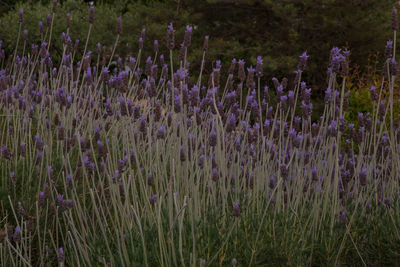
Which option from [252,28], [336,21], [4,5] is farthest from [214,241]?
[4,5]

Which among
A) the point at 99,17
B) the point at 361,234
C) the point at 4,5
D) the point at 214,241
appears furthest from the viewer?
the point at 4,5

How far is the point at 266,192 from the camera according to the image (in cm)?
283

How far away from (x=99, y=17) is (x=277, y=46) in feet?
11.5

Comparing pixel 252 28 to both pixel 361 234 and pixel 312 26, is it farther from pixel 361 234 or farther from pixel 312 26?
pixel 361 234

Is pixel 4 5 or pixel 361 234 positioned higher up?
pixel 4 5

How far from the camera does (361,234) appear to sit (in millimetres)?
2768

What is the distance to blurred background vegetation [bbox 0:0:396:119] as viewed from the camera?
7.31 meters

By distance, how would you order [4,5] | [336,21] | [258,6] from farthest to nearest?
1. [4,5]
2. [258,6]
3. [336,21]

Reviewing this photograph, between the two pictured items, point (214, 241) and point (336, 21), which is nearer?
point (214, 241)

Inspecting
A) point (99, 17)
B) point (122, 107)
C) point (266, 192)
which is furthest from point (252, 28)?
point (122, 107)

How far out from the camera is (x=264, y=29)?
8086 millimetres

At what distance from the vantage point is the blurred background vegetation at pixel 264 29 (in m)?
7.31

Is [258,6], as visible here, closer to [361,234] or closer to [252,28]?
[252,28]

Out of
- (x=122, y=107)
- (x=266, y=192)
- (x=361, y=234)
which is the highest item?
(x=122, y=107)
